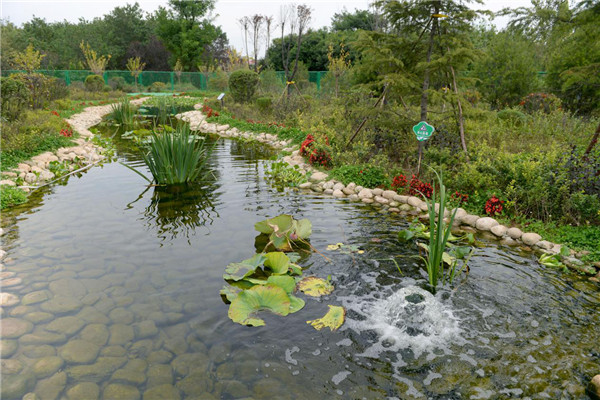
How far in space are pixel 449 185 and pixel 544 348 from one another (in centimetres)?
325

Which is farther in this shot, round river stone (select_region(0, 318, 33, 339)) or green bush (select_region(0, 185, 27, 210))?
green bush (select_region(0, 185, 27, 210))

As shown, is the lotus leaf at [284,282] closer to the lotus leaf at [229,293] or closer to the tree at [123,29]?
the lotus leaf at [229,293]

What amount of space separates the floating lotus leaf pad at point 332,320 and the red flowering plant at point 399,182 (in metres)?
3.45

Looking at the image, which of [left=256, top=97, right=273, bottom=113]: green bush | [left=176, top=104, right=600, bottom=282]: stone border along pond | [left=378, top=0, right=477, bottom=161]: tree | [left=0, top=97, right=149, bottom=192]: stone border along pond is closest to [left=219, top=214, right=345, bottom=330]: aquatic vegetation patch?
[left=176, top=104, right=600, bottom=282]: stone border along pond

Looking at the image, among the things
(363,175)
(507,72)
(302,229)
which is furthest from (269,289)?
(507,72)

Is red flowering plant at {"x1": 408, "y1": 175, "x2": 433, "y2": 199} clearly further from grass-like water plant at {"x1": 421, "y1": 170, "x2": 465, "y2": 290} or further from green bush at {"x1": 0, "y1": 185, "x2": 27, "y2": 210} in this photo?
green bush at {"x1": 0, "y1": 185, "x2": 27, "y2": 210}

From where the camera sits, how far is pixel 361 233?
4.85 m

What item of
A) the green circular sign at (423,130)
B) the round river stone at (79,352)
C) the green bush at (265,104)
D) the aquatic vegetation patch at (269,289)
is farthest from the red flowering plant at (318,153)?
the green bush at (265,104)

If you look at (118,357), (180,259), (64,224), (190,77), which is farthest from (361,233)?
(190,77)

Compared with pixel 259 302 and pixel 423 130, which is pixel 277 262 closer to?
pixel 259 302

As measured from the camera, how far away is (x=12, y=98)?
32.0 ft

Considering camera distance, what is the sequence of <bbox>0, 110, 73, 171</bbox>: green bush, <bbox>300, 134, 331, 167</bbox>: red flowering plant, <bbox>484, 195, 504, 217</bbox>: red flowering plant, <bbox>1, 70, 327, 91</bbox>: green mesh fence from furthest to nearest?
<bbox>1, 70, 327, 91</bbox>: green mesh fence, <bbox>300, 134, 331, 167</bbox>: red flowering plant, <bbox>0, 110, 73, 171</bbox>: green bush, <bbox>484, 195, 504, 217</bbox>: red flowering plant

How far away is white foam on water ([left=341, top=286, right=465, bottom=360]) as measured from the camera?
2.81m

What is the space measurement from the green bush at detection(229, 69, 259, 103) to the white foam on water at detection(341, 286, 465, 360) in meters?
14.9
